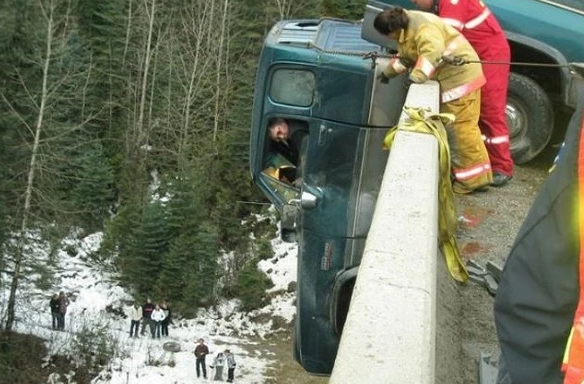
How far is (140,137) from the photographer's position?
113 feet

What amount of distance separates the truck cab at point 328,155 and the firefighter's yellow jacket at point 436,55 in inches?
22.7

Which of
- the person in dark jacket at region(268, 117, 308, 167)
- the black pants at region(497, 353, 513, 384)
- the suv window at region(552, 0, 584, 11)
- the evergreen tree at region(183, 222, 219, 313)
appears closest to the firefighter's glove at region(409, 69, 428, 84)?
the person in dark jacket at region(268, 117, 308, 167)

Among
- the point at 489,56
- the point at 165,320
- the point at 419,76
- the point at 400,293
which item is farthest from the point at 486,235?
the point at 165,320

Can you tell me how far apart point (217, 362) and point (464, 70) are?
14.9m

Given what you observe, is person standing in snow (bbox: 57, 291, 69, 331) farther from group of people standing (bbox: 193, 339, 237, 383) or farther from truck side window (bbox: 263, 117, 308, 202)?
truck side window (bbox: 263, 117, 308, 202)

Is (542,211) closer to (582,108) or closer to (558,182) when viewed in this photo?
(558,182)

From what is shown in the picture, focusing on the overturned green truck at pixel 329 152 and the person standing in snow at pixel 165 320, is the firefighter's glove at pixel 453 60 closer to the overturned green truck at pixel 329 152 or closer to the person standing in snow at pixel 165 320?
the overturned green truck at pixel 329 152

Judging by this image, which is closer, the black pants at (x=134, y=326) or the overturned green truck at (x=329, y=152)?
the overturned green truck at (x=329, y=152)

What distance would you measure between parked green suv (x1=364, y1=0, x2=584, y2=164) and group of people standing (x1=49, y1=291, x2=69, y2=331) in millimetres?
17905

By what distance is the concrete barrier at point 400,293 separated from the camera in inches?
Answer: 99.3

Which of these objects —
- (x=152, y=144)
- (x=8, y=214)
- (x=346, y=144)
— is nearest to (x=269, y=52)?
(x=346, y=144)

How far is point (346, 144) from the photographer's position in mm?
7086

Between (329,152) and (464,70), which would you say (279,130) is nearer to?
(329,152)

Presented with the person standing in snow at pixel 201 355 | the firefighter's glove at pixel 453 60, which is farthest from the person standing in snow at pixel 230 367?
the firefighter's glove at pixel 453 60
